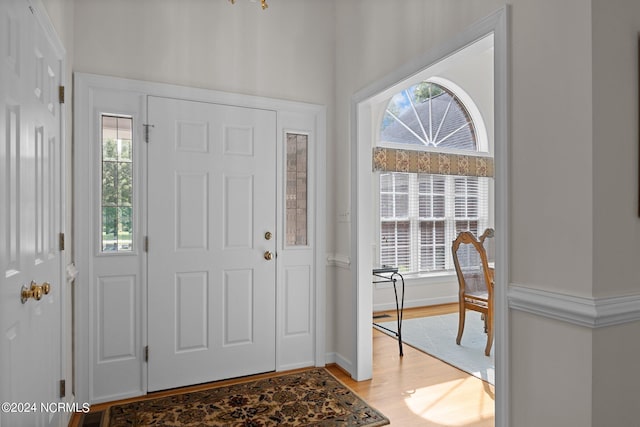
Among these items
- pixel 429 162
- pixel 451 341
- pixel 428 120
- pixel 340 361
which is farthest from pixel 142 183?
pixel 428 120

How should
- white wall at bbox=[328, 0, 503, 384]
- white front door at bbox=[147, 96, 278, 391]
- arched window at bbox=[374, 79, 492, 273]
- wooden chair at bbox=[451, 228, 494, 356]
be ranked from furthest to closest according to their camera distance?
arched window at bbox=[374, 79, 492, 273] < wooden chair at bbox=[451, 228, 494, 356] < white front door at bbox=[147, 96, 278, 391] < white wall at bbox=[328, 0, 503, 384]

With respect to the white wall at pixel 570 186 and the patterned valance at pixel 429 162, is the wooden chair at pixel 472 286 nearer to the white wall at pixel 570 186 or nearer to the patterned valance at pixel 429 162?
the patterned valance at pixel 429 162

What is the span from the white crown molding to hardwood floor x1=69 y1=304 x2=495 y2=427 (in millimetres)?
1143

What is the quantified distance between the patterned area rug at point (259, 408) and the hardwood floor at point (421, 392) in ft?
0.46

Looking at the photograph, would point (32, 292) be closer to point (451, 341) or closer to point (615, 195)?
point (615, 195)

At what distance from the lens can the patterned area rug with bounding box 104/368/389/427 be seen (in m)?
2.46

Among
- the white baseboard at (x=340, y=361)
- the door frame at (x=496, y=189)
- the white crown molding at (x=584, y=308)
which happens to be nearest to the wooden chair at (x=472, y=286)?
the door frame at (x=496, y=189)

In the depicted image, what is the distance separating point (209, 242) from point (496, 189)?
6.73 feet

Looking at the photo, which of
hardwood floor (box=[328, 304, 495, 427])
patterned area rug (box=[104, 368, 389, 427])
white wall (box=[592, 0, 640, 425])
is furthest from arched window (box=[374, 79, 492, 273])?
white wall (box=[592, 0, 640, 425])

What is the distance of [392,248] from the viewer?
542 cm

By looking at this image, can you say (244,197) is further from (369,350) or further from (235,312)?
(369,350)

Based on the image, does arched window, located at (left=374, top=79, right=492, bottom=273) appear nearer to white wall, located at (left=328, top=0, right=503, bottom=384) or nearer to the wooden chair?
the wooden chair

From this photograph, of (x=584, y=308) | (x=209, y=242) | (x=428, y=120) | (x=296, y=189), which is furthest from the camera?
(x=428, y=120)

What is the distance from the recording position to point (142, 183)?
2.86 m
